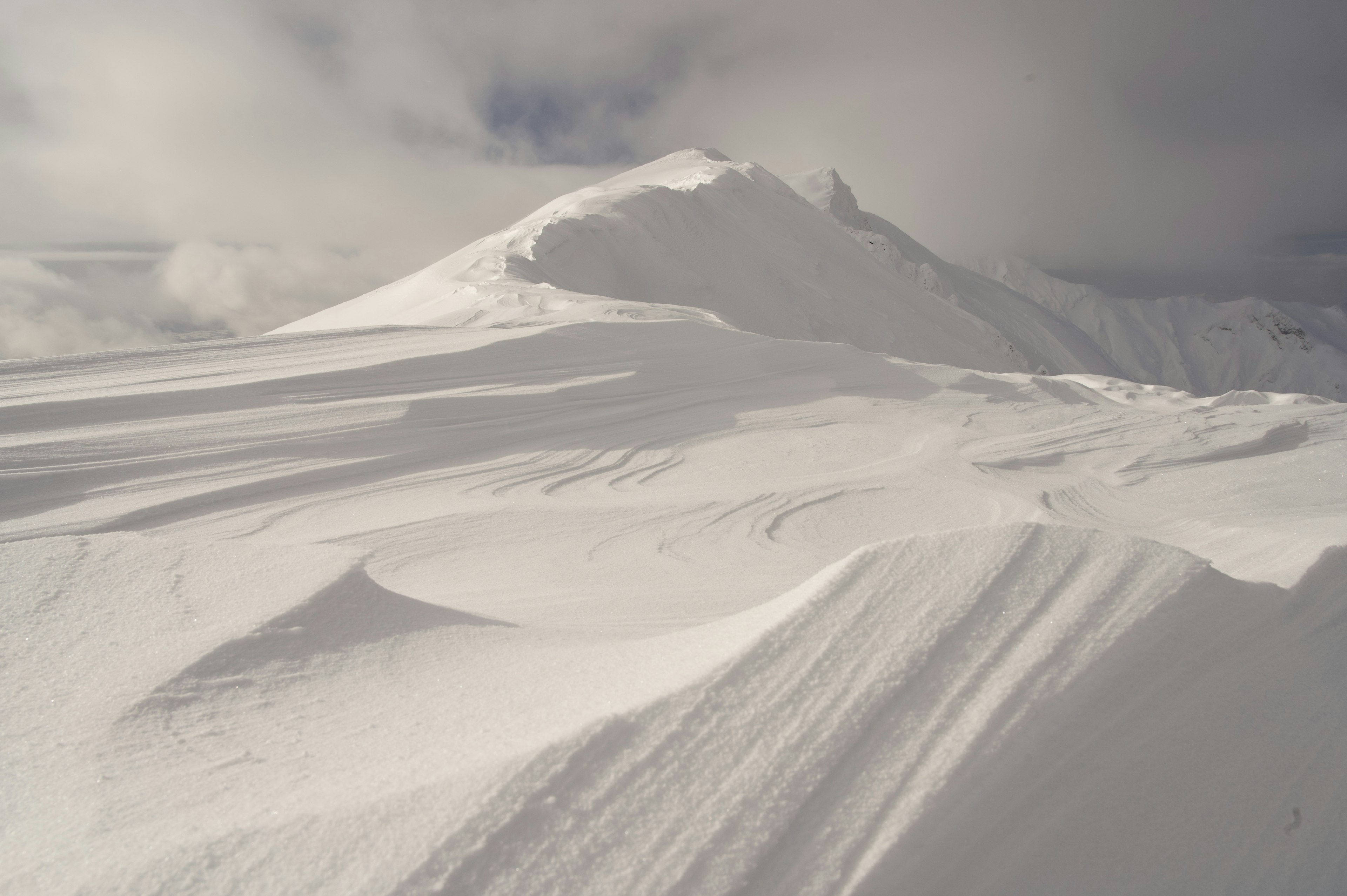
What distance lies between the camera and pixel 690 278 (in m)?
13.3

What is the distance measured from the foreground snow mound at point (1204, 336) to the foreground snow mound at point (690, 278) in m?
152

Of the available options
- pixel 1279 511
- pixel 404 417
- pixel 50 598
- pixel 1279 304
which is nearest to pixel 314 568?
pixel 50 598

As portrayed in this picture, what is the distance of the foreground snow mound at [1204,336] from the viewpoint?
15425 cm

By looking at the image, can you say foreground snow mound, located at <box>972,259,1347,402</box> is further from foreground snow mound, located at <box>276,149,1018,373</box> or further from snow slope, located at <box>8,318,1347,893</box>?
snow slope, located at <box>8,318,1347,893</box>

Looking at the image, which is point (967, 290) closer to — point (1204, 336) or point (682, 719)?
point (682, 719)

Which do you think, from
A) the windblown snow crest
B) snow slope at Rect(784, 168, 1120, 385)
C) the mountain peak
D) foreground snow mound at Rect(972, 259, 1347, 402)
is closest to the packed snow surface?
the windblown snow crest

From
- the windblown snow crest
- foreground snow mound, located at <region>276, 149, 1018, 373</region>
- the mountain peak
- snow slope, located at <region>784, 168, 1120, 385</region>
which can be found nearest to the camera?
the windblown snow crest

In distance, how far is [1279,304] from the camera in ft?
590

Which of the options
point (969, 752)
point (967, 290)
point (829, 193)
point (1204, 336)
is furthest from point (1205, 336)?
point (969, 752)

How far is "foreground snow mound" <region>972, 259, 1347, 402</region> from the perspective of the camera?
154 meters

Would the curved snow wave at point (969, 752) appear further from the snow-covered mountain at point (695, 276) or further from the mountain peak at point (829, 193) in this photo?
the mountain peak at point (829, 193)

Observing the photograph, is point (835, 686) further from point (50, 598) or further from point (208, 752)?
point (50, 598)

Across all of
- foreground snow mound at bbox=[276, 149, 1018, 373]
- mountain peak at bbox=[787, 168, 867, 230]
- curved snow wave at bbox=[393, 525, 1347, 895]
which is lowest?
curved snow wave at bbox=[393, 525, 1347, 895]

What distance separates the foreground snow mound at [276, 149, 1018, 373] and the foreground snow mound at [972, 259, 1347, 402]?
15169 cm
